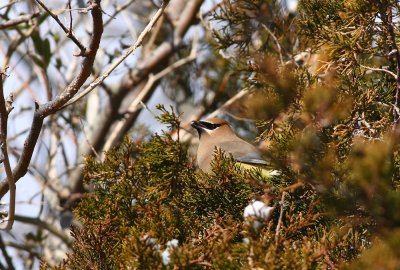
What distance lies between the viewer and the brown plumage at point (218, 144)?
14.4 ft

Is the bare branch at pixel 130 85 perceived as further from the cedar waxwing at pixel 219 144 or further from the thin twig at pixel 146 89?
the cedar waxwing at pixel 219 144

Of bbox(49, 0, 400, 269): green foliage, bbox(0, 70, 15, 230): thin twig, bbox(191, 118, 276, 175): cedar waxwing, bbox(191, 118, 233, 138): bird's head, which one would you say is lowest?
bbox(49, 0, 400, 269): green foliage

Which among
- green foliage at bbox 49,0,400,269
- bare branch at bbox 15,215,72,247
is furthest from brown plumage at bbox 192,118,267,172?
bare branch at bbox 15,215,72,247

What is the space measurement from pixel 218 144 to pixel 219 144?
0.01m

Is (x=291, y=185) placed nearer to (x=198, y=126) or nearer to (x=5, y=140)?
(x=5, y=140)

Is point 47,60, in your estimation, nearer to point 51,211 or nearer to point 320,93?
point 51,211

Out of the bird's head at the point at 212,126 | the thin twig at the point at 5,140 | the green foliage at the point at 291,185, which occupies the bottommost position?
the green foliage at the point at 291,185

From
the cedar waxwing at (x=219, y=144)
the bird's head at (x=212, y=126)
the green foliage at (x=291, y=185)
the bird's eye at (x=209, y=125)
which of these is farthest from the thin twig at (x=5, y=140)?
the bird's eye at (x=209, y=125)

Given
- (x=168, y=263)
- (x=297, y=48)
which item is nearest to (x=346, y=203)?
(x=168, y=263)

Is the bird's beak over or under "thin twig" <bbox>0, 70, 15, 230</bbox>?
over

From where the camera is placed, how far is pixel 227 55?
5086mm

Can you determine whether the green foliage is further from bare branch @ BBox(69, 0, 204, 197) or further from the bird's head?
bare branch @ BBox(69, 0, 204, 197)

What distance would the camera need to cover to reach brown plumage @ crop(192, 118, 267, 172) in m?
4.38

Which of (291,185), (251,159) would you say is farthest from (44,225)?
(291,185)
